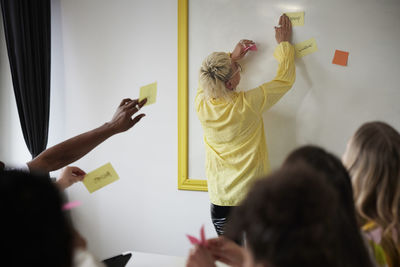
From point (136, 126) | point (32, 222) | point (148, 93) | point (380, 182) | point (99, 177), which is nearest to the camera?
point (32, 222)

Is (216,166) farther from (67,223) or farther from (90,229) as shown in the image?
(67,223)

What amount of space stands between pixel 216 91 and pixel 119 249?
1.68 meters

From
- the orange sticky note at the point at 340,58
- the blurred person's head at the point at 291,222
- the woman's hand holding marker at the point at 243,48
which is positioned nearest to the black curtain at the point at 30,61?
the woman's hand holding marker at the point at 243,48

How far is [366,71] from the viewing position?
7.07 ft

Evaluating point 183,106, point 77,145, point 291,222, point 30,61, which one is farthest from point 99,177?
point 30,61

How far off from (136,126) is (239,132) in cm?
95

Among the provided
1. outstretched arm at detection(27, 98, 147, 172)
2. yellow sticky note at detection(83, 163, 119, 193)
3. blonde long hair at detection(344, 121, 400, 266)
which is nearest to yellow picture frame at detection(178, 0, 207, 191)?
outstretched arm at detection(27, 98, 147, 172)

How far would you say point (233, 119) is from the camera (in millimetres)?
2039

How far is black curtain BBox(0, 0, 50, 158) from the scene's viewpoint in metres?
2.51

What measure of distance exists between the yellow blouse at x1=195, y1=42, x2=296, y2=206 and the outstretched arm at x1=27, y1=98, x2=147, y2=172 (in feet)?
1.96

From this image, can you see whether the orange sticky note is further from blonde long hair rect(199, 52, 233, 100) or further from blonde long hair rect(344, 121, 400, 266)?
blonde long hair rect(344, 121, 400, 266)

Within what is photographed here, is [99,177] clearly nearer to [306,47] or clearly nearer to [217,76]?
[217,76]

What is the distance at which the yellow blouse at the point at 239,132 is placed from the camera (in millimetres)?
2057

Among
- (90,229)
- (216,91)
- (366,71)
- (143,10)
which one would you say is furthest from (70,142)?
(366,71)
